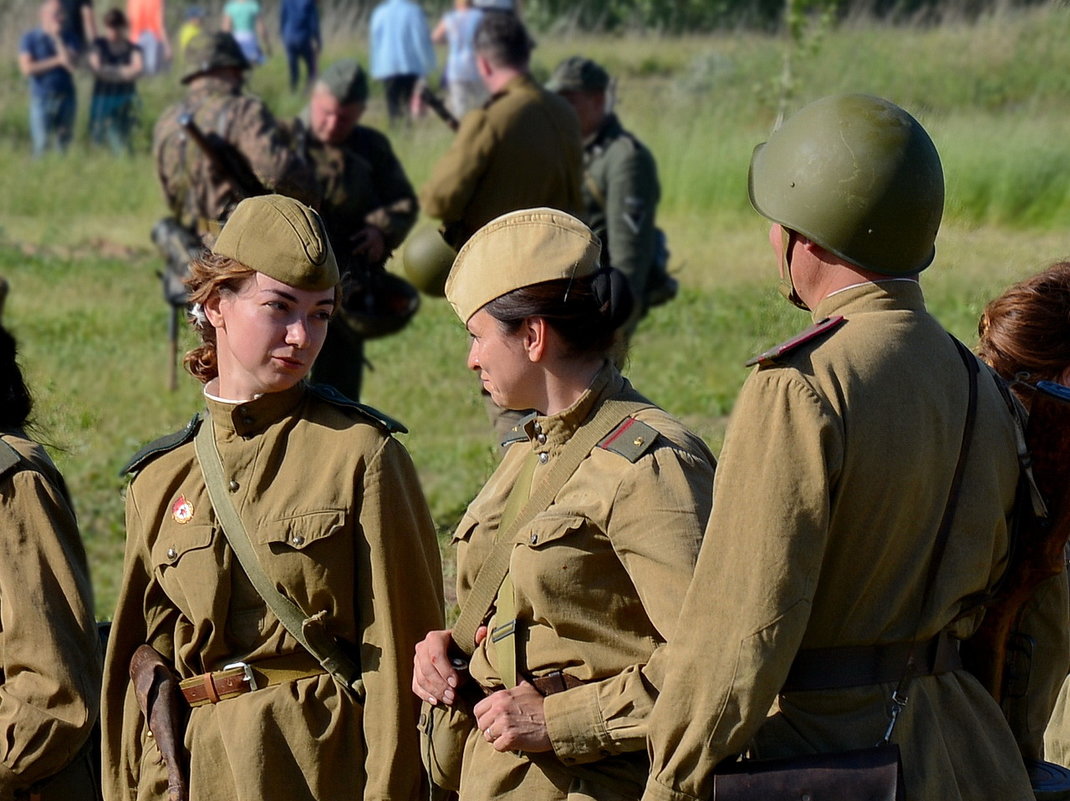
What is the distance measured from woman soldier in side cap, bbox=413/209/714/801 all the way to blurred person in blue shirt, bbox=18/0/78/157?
69.5 feet

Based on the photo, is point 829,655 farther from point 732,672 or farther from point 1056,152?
point 1056,152

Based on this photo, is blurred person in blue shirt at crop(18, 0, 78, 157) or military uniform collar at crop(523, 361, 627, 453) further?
blurred person in blue shirt at crop(18, 0, 78, 157)

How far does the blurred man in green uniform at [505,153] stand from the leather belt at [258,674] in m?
4.26

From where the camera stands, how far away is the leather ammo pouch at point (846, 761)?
2.75 metres

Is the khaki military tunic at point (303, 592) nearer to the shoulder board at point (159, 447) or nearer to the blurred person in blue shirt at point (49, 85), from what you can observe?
the shoulder board at point (159, 447)

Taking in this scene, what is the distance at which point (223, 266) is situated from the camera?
3.74 metres

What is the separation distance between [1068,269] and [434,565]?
175cm

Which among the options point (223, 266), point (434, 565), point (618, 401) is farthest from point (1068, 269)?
point (223, 266)

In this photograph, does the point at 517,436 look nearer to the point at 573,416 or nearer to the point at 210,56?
the point at 573,416

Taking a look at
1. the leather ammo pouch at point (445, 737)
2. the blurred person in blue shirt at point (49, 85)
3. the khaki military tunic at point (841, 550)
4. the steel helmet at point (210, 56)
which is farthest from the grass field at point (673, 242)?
the steel helmet at point (210, 56)

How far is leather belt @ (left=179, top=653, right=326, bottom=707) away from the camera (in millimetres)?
3586

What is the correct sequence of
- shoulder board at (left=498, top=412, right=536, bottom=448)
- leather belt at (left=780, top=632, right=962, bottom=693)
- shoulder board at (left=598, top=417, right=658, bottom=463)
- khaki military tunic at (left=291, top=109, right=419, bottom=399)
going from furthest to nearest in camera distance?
khaki military tunic at (left=291, top=109, right=419, bottom=399) → shoulder board at (left=498, top=412, right=536, bottom=448) → shoulder board at (left=598, top=417, right=658, bottom=463) → leather belt at (left=780, top=632, right=962, bottom=693)

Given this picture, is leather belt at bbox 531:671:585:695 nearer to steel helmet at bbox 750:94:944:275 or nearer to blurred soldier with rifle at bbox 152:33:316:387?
steel helmet at bbox 750:94:944:275

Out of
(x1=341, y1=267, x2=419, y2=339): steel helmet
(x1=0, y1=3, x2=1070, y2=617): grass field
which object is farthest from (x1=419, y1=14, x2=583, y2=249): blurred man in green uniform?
(x1=0, y1=3, x2=1070, y2=617): grass field
